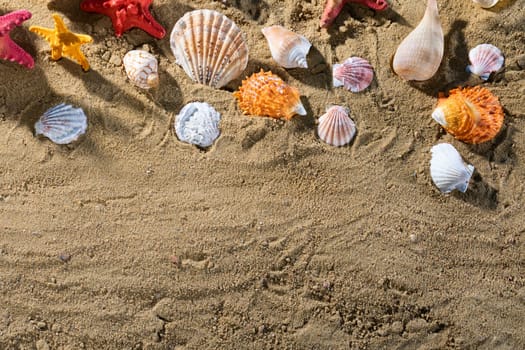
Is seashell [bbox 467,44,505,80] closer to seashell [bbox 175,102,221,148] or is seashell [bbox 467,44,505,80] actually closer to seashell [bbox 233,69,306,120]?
seashell [bbox 233,69,306,120]

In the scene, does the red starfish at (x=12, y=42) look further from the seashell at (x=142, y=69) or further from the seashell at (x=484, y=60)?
the seashell at (x=484, y=60)

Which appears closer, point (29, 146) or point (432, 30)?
point (29, 146)

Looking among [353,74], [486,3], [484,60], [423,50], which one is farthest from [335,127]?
[486,3]

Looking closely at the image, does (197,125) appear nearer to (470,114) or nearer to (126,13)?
(126,13)

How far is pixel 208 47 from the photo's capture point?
2.52 m

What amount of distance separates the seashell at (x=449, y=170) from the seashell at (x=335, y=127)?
1.41 feet

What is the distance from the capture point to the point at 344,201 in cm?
251

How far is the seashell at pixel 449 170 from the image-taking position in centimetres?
251

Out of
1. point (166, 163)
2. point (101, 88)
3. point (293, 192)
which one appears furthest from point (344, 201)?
point (101, 88)

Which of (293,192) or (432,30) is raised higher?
(432,30)

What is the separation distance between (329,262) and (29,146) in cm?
146

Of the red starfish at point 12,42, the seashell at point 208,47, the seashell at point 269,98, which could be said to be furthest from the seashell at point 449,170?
the red starfish at point 12,42

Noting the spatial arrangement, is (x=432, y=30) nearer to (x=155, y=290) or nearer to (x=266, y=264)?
(x=266, y=264)

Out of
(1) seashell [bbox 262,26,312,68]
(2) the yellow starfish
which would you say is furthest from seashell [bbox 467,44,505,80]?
(2) the yellow starfish
